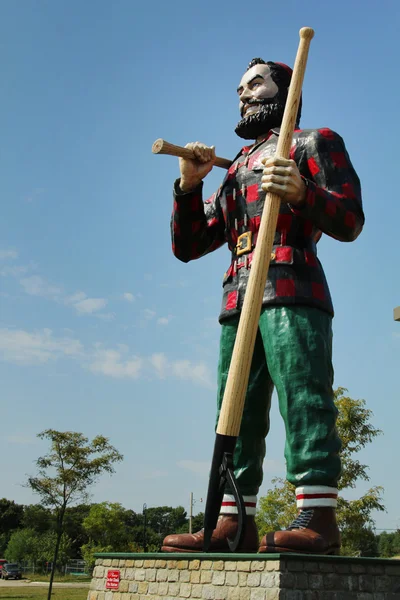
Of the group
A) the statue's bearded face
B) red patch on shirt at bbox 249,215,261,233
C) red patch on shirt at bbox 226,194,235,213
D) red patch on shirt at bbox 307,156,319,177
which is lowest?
red patch on shirt at bbox 249,215,261,233

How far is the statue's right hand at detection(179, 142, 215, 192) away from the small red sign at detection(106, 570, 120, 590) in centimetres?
282

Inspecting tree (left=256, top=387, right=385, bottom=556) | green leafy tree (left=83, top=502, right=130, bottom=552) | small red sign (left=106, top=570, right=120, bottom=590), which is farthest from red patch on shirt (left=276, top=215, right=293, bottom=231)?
green leafy tree (left=83, top=502, right=130, bottom=552)

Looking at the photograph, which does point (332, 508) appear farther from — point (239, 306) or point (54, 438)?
point (54, 438)

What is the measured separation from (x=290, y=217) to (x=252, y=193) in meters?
0.38

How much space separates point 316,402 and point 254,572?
1.10 metres

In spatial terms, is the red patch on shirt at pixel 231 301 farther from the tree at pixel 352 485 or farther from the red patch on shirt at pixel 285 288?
the tree at pixel 352 485

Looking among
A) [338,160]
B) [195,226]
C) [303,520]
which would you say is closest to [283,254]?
[338,160]

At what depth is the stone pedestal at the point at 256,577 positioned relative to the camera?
351cm

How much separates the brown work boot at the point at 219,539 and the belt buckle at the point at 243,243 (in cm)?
184

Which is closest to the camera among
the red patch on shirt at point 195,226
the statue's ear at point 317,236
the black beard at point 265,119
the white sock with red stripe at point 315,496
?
the white sock with red stripe at point 315,496

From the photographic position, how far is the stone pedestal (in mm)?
3506

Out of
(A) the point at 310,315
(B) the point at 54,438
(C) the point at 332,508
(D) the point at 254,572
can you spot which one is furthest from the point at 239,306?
(B) the point at 54,438

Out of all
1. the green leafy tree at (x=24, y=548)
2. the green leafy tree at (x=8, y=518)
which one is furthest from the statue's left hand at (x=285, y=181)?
the green leafy tree at (x=8, y=518)

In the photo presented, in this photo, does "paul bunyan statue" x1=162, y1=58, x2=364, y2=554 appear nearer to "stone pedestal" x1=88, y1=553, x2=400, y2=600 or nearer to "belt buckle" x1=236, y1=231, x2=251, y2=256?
"belt buckle" x1=236, y1=231, x2=251, y2=256
